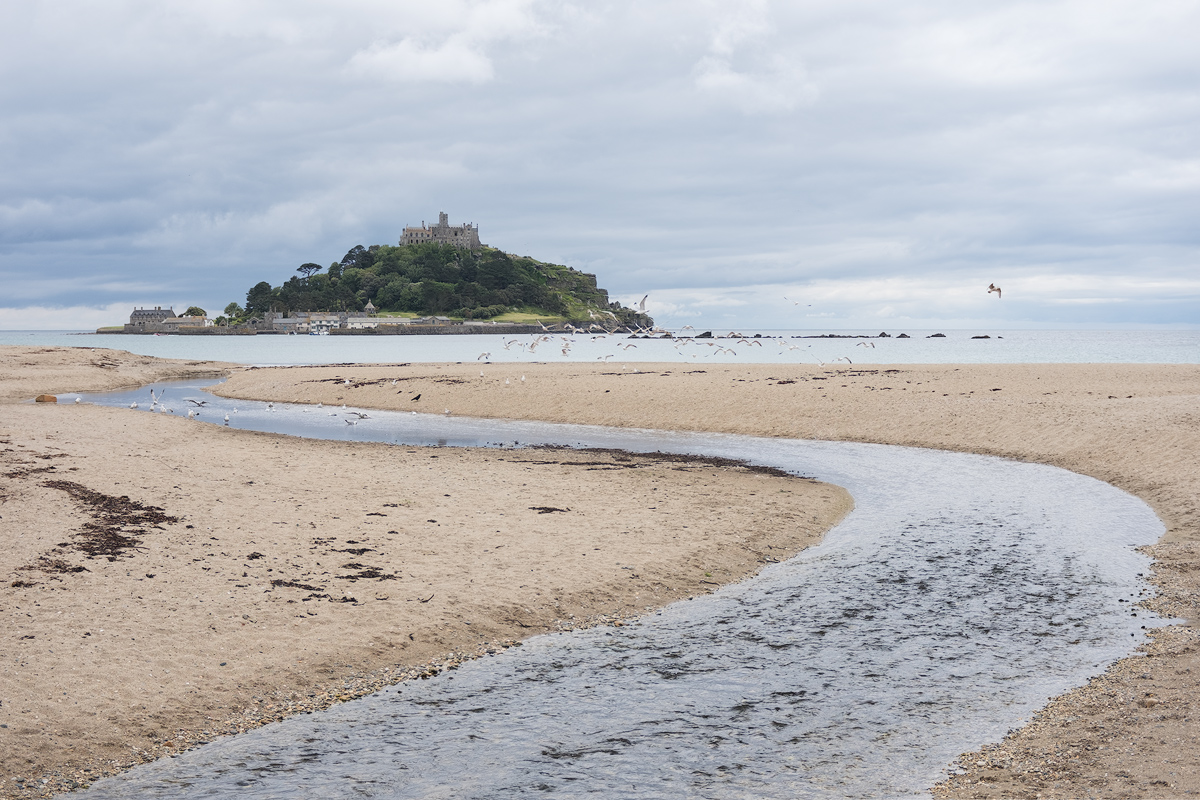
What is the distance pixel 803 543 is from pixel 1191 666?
716cm

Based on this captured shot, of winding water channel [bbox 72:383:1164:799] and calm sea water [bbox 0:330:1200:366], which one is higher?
calm sea water [bbox 0:330:1200:366]

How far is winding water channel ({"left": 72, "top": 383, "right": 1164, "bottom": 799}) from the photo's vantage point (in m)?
7.14

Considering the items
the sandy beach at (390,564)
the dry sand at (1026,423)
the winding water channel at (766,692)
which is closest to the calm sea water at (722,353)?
the dry sand at (1026,423)

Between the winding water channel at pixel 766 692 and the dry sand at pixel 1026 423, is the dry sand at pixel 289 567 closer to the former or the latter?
the winding water channel at pixel 766 692

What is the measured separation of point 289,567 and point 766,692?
725cm

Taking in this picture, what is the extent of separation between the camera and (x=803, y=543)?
1566 centimetres

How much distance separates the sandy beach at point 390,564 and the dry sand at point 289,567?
1.6 inches

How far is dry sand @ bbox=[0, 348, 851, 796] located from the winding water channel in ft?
2.20

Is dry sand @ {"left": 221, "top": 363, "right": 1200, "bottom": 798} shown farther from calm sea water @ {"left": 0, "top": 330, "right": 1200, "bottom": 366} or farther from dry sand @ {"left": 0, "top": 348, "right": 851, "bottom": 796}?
calm sea water @ {"left": 0, "top": 330, "right": 1200, "bottom": 366}

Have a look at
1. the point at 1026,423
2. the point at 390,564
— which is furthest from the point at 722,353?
the point at 390,564

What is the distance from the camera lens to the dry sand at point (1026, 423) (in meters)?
7.03

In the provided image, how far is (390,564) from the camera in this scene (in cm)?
1277

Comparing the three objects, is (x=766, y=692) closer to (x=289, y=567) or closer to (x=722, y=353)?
(x=289, y=567)

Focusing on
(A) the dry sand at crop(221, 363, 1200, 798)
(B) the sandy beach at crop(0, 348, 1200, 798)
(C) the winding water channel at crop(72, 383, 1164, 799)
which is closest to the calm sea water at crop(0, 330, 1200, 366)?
(A) the dry sand at crop(221, 363, 1200, 798)
